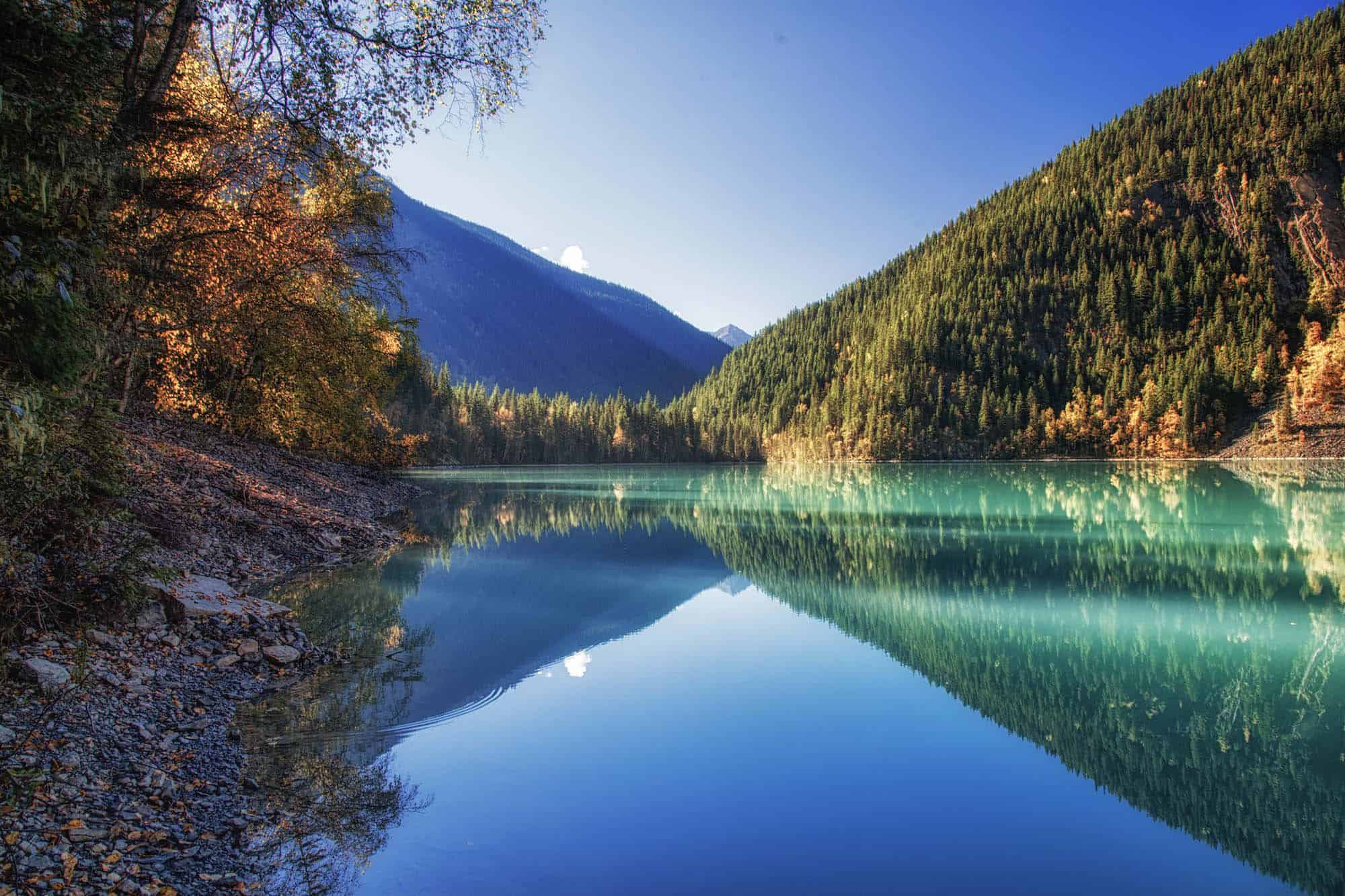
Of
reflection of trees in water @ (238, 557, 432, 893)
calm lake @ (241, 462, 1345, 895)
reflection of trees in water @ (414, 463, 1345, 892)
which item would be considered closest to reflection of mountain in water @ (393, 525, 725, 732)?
calm lake @ (241, 462, 1345, 895)

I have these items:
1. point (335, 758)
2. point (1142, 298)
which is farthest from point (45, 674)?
point (1142, 298)

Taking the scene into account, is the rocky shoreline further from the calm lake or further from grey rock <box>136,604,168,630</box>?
the calm lake

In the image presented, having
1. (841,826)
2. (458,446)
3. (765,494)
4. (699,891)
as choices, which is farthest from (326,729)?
(458,446)

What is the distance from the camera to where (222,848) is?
450 centimetres

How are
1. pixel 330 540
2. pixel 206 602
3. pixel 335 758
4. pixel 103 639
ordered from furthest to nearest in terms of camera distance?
pixel 330 540, pixel 206 602, pixel 103 639, pixel 335 758

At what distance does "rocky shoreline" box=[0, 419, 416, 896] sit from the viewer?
387cm

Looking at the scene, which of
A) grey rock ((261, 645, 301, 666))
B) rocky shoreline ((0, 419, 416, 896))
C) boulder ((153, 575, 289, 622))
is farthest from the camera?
grey rock ((261, 645, 301, 666))

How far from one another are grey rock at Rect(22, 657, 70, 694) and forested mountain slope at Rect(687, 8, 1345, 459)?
117929 mm

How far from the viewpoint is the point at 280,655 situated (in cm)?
852

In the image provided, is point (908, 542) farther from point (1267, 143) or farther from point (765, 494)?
point (1267, 143)

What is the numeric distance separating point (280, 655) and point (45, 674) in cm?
319

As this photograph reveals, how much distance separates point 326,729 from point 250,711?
909mm

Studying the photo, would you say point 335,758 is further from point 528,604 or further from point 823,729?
point 528,604

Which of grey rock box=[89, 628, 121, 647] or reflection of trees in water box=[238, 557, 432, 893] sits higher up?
grey rock box=[89, 628, 121, 647]
